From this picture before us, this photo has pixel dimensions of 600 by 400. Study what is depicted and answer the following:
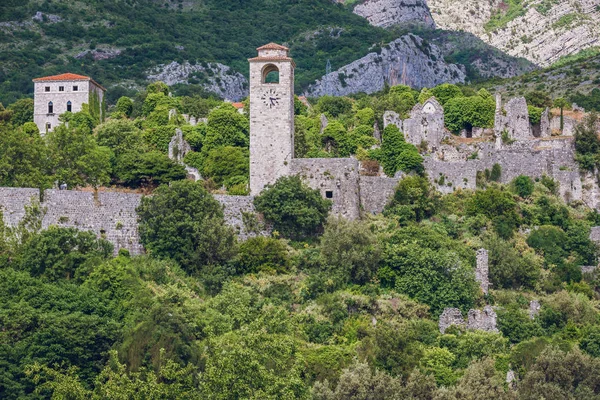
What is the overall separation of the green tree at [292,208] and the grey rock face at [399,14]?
89791mm

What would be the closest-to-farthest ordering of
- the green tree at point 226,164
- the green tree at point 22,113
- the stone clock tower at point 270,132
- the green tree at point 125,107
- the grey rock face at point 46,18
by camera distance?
the stone clock tower at point 270,132, the green tree at point 226,164, the green tree at point 22,113, the green tree at point 125,107, the grey rock face at point 46,18

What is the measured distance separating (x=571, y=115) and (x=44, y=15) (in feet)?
208

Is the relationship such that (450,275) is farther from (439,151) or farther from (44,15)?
(44,15)

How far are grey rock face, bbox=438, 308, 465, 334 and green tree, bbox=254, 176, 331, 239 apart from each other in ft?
24.0

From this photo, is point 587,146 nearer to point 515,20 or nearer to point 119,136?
point 119,136

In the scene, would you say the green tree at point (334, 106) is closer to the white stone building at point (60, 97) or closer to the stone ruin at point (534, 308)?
the white stone building at point (60, 97)

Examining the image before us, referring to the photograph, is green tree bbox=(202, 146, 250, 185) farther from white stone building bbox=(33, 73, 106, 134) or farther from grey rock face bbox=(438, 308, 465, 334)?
grey rock face bbox=(438, 308, 465, 334)

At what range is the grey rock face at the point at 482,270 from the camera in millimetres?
58844

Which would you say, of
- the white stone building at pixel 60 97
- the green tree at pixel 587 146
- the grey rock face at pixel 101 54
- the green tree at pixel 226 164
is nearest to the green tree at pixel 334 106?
the white stone building at pixel 60 97

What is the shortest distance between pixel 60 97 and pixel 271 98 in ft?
64.6

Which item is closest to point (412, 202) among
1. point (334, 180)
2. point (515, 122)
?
point (334, 180)

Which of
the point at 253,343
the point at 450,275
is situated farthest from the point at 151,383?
the point at 450,275

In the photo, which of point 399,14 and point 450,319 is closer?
point 450,319

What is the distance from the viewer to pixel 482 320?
56031mm
